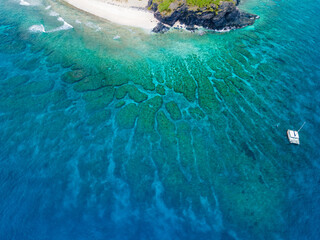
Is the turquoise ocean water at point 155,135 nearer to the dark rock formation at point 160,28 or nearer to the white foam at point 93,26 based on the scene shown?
the dark rock formation at point 160,28

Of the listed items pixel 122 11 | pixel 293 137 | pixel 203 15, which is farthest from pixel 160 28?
pixel 293 137

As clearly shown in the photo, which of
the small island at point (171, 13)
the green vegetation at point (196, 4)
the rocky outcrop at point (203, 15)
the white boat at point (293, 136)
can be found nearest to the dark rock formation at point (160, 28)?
the small island at point (171, 13)

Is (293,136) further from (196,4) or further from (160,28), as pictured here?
(196,4)

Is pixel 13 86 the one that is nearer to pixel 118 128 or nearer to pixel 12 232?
pixel 118 128

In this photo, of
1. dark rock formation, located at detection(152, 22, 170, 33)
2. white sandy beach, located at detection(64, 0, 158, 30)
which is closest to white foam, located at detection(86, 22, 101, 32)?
white sandy beach, located at detection(64, 0, 158, 30)

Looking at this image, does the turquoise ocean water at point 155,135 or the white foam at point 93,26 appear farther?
the white foam at point 93,26
